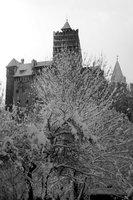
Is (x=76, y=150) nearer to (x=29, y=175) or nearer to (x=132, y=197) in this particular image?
(x=29, y=175)

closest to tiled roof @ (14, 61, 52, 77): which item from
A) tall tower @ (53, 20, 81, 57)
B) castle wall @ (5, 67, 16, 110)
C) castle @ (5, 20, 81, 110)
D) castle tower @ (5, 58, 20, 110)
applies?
castle @ (5, 20, 81, 110)

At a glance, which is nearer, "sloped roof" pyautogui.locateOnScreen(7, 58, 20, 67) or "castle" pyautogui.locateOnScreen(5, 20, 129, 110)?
"castle" pyautogui.locateOnScreen(5, 20, 129, 110)

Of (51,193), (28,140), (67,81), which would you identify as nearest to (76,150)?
(28,140)

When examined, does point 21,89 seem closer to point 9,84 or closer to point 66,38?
point 9,84

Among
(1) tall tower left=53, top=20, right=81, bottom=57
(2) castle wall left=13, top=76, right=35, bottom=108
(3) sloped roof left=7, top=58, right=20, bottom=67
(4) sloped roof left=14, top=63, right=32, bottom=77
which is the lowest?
(2) castle wall left=13, top=76, right=35, bottom=108

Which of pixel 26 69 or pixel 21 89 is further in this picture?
pixel 26 69

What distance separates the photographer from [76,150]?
46.7ft

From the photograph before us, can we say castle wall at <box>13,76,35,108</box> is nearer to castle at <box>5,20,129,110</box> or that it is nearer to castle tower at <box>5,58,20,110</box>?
castle at <box>5,20,129,110</box>

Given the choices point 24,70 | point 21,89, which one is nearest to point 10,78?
point 24,70

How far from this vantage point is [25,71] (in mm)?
68062

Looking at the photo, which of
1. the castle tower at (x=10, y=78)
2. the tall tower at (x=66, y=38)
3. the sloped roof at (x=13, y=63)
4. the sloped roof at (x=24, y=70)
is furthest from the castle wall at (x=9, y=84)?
the tall tower at (x=66, y=38)

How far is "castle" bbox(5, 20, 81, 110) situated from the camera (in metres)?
62.8

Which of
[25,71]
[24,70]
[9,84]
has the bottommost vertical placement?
[9,84]

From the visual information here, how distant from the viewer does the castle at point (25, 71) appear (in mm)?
62781
